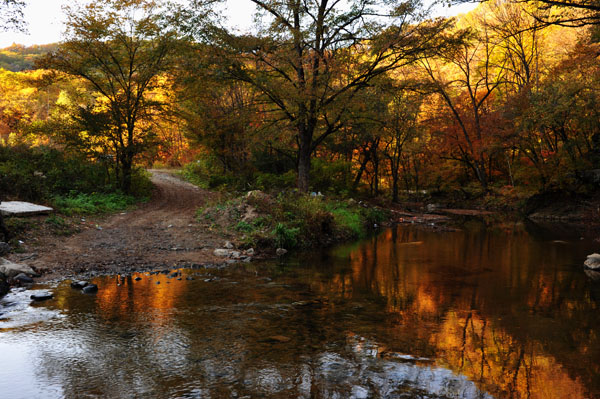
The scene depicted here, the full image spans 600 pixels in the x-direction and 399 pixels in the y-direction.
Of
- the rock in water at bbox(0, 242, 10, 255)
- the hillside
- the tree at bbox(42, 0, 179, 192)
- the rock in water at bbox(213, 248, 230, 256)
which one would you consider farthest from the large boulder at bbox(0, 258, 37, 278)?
the hillside

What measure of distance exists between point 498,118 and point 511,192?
15.9 feet

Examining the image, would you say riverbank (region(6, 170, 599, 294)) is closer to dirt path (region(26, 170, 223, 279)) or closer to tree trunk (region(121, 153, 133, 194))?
dirt path (region(26, 170, 223, 279))

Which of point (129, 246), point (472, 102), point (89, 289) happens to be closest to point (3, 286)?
point (89, 289)

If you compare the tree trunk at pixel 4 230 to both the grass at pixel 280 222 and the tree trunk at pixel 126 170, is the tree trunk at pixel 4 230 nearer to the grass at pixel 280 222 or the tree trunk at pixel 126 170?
the grass at pixel 280 222

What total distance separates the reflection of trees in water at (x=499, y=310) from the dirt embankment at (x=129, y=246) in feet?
14.3

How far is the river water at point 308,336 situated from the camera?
14.0 feet

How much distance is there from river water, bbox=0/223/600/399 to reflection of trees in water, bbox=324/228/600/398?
28mm

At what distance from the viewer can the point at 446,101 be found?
32.1 m

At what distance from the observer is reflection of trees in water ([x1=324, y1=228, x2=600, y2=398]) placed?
464 centimetres

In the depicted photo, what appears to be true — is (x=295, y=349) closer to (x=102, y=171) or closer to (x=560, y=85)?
(x=102, y=171)

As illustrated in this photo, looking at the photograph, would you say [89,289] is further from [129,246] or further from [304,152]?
[304,152]

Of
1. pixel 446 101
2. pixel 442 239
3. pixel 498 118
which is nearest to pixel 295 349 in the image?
pixel 442 239

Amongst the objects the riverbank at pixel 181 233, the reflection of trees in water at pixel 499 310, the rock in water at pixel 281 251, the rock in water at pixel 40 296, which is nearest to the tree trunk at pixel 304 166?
the riverbank at pixel 181 233

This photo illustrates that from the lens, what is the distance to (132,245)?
36.9 feet
